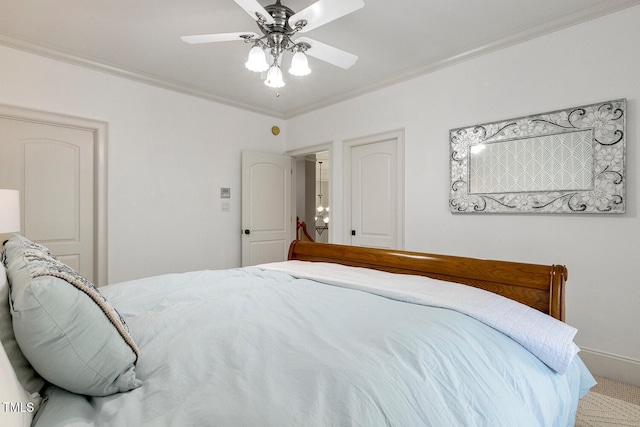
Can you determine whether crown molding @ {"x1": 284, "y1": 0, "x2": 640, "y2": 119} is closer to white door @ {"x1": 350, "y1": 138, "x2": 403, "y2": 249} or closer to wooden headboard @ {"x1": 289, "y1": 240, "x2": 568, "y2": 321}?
white door @ {"x1": 350, "y1": 138, "x2": 403, "y2": 249}

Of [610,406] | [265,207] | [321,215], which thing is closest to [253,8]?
[265,207]

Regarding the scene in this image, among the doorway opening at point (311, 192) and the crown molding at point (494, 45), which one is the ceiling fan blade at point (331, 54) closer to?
the crown molding at point (494, 45)

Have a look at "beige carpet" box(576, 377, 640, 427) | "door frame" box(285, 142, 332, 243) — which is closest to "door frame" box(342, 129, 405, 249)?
"door frame" box(285, 142, 332, 243)

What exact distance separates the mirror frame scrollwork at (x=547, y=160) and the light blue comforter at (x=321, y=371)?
142 cm

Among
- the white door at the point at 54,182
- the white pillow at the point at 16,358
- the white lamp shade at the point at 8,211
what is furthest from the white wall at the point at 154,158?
the white pillow at the point at 16,358

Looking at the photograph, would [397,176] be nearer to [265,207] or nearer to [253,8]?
[265,207]

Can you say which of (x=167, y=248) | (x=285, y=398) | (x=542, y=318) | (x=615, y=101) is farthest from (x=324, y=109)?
(x=285, y=398)

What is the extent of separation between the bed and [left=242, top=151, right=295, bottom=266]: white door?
103 inches

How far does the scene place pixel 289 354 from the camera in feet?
2.96

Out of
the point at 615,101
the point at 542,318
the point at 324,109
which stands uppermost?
the point at 324,109

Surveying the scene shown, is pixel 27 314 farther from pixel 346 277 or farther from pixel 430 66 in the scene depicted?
pixel 430 66

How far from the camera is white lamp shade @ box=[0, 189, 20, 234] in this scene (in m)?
2.04

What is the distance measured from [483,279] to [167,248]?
3111mm

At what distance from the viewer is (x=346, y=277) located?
5.95 ft
